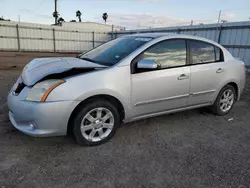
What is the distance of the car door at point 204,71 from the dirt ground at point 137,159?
0.60 m

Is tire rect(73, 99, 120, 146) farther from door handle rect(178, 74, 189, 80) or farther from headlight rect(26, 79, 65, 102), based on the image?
door handle rect(178, 74, 189, 80)

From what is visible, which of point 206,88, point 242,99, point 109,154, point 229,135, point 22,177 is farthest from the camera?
point 242,99

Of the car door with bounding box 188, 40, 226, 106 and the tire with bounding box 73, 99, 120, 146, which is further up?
the car door with bounding box 188, 40, 226, 106

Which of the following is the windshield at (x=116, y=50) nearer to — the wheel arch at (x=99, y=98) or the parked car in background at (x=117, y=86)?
the parked car in background at (x=117, y=86)

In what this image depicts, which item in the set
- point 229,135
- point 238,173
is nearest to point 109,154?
point 238,173

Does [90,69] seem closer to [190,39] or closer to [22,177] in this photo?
[22,177]

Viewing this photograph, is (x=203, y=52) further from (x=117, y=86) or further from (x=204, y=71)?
(x=117, y=86)

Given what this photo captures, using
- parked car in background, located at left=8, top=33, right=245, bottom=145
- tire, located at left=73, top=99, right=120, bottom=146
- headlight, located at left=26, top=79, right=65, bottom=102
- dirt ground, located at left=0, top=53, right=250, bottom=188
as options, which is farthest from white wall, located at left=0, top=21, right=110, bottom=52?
tire, located at left=73, top=99, right=120, bottom=146

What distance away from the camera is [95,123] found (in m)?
2.84

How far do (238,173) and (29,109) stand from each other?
2.64m

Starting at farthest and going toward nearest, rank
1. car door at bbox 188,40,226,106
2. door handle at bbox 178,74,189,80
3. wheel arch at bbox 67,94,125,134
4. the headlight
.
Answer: car door at bbox 188,40,226,106, door handle at bbox 178,74,189,80, wheel arch at bbox 67,94,125,134, the headlight

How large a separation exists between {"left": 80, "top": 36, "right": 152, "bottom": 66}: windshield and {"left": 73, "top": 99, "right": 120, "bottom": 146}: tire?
27.0 inches

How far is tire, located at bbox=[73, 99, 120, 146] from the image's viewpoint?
2.70 m

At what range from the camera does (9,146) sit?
9.14ft
